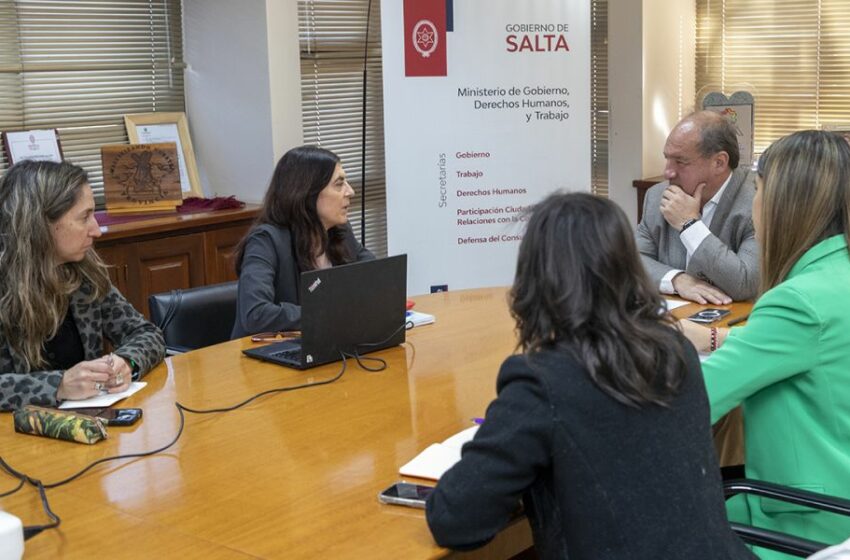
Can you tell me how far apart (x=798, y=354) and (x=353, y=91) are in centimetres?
409

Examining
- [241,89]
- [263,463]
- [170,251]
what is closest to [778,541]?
[263,463]

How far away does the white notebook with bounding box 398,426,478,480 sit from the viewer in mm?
2033

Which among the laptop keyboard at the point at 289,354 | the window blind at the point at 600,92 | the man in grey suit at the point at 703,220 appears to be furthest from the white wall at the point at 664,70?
the laptop keyboard at the point at 289,354

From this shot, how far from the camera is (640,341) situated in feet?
5.23

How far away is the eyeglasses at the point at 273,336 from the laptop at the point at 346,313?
0.13 metres

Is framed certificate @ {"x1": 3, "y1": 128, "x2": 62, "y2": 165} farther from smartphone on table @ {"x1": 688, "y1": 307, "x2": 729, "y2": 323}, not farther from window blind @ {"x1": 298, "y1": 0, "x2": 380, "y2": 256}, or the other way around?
smartphone on table @ {"x1": 688, "y1": 307, "x2": 729, "y2": 323}

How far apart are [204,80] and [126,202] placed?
2.63 feet

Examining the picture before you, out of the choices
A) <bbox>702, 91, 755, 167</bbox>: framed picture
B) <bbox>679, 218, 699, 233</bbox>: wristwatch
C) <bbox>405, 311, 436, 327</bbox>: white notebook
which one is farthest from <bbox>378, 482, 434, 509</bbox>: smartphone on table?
<bbox>702, 91, 755, 167</bbox>: framed picture

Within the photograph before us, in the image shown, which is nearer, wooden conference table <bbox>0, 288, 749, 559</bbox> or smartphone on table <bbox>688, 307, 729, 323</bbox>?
wooden conference table <bbox>0, 288, 749, 559</bbox>

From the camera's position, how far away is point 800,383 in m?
2.06

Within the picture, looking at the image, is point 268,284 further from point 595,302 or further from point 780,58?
point 780,58

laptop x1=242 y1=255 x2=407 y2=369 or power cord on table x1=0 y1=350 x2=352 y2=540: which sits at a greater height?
laptop x1=242 y1=255 x2=407 y2=369

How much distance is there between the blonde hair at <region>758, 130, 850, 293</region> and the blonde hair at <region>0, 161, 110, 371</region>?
173cm

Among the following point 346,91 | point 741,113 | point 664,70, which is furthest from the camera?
point 664,70
